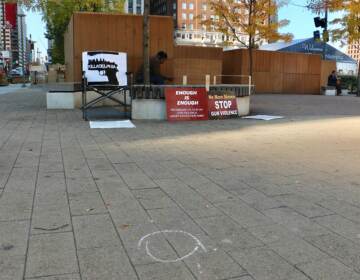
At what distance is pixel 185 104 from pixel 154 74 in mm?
4465

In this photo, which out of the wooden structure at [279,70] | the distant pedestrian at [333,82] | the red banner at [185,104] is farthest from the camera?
the distant pedestrian at [333,82]

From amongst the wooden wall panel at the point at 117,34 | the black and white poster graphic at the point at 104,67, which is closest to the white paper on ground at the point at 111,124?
the black and white poster graphic at the point at 104,67

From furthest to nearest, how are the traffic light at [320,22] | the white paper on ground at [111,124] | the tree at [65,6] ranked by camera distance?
the traffic light at [320,22], the tree at [65,6], the white paper on ground at [111,124]

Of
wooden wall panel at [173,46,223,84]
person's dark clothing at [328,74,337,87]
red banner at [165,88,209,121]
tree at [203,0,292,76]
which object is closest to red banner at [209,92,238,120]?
red banner at [165,88,209,121]

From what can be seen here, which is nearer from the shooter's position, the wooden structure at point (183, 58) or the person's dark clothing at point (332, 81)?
the wooden structure at point (183, 58)

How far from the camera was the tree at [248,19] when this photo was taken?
27.3 m

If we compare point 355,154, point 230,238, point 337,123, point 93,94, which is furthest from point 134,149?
point 93,94

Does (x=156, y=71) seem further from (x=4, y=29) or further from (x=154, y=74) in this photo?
(x=4, y=29)

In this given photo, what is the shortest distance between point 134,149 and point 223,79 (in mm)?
20842

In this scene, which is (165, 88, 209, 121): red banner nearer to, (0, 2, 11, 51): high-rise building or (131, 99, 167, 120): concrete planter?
(131, 99, 167, 120): concrete planter

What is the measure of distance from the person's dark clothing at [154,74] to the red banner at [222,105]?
378 centimetres

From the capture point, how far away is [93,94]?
16.4m

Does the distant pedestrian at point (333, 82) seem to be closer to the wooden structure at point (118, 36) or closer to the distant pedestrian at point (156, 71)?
the wooden structure at point (118, 36)

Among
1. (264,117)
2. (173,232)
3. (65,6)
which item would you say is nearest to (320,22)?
(65,6)
